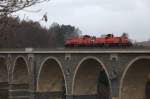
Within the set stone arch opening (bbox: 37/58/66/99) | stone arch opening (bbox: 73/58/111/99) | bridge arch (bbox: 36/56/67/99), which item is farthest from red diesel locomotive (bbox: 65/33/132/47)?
stone arch opening (bbox: 37/58/66/99)

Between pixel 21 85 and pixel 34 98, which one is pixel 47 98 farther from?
pixel 21 85

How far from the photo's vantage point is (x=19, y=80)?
52.2 meters

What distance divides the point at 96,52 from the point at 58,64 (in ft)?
30.5

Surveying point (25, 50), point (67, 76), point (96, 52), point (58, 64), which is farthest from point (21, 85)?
point (96, 52)

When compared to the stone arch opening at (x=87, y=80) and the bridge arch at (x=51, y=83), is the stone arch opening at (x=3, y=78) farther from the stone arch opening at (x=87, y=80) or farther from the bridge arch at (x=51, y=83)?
the stone arch opening at (x=87, y=80)

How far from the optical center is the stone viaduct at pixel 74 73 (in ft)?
101

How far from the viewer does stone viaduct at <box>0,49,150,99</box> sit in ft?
101

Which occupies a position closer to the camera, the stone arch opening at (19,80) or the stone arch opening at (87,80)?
the stone arch opening at (87,80)

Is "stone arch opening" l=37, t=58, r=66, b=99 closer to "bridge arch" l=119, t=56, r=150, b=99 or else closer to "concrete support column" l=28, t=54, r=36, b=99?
"concrete support column" l=28, t=54, r=36, b=99

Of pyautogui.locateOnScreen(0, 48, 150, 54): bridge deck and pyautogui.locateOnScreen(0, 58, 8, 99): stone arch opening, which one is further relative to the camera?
pyautogui.locateOnScreen(0, 58, 8, 99): stone arch opening

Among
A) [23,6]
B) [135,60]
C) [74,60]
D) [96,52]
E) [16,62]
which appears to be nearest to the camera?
[23,6]

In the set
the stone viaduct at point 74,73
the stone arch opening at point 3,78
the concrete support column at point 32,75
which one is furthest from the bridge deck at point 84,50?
the stone arch opening at point 3,78

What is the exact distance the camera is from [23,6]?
625 cm

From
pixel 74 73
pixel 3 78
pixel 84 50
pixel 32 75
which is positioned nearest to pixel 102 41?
pixel 84 50
